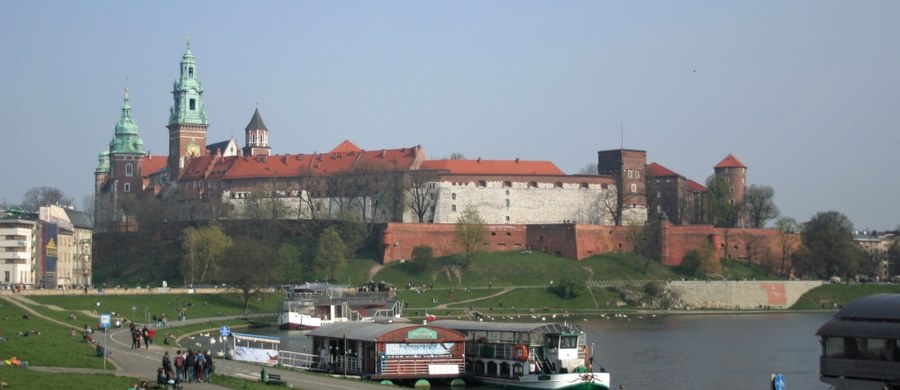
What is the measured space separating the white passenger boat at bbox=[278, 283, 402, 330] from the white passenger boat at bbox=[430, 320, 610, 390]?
24174 mm

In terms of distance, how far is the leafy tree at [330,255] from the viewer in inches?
3917

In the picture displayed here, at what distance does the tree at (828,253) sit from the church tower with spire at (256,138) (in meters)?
72.0

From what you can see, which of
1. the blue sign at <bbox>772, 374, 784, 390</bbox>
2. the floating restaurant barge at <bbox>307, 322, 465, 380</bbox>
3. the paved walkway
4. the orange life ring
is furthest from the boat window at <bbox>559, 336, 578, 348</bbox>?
the blue sign at <bbox>772, 374, 784, 390</bbox>

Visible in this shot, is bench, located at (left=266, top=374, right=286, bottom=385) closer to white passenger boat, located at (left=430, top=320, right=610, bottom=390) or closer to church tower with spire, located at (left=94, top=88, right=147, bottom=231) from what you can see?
white passenger boat, located at (left=430, top=320, right=610, bottom=390)

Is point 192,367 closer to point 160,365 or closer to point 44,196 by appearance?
point 160,365

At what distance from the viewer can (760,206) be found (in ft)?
431

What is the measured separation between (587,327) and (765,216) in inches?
2314

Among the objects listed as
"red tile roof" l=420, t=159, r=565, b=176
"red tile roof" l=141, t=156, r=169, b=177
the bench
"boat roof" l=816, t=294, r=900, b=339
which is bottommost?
the bench

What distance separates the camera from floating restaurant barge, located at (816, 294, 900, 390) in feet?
96.2

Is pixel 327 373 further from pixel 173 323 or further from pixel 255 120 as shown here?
pixel 255 120

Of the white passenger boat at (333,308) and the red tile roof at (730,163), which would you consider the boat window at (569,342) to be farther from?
the red tile roof at (730,163)

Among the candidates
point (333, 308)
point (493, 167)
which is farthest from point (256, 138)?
point (333, 308)

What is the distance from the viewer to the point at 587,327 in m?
78.4

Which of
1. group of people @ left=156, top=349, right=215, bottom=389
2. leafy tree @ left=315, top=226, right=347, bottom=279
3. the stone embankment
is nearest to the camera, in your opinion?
group of people @ left=156, top=349, right=215, bottom=389
